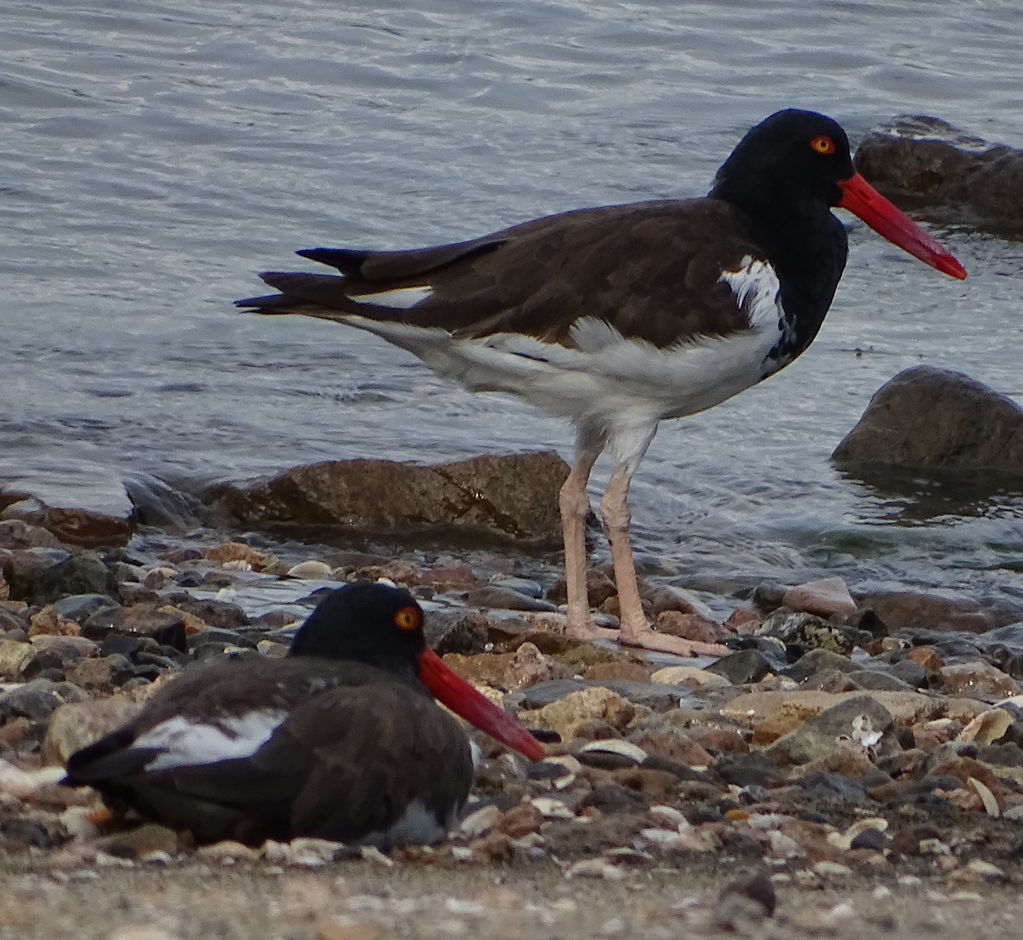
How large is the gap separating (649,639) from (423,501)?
192cm

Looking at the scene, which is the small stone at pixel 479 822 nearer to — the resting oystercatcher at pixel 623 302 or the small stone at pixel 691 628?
the resting oystercatcher at pixel 623 302

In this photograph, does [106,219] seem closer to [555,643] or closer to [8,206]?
[8,206]

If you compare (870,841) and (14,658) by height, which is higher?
(870,841)

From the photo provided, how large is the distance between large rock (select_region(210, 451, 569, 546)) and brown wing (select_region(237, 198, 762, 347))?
1.66 metres

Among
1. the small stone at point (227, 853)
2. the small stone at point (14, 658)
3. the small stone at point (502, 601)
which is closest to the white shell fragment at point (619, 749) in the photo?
the small stone at point (227, 853)

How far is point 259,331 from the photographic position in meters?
10.4

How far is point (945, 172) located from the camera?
1442cm

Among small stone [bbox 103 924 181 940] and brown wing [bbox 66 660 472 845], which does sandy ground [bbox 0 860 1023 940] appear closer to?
small stone [bbox 103 924 181 940]

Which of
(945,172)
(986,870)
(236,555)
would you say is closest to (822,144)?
(236,555)

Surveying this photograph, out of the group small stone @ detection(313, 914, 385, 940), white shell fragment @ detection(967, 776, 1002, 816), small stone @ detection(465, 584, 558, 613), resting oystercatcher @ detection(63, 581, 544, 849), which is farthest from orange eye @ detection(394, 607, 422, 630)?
small stone @ detection(465, 584, 558, 613)

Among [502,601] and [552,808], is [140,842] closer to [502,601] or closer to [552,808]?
[552,808]

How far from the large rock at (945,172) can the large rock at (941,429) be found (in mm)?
5317

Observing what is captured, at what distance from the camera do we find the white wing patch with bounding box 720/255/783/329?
6.03 m

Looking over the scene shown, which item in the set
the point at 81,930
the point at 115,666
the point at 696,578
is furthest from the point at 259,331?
the point at 81,930
